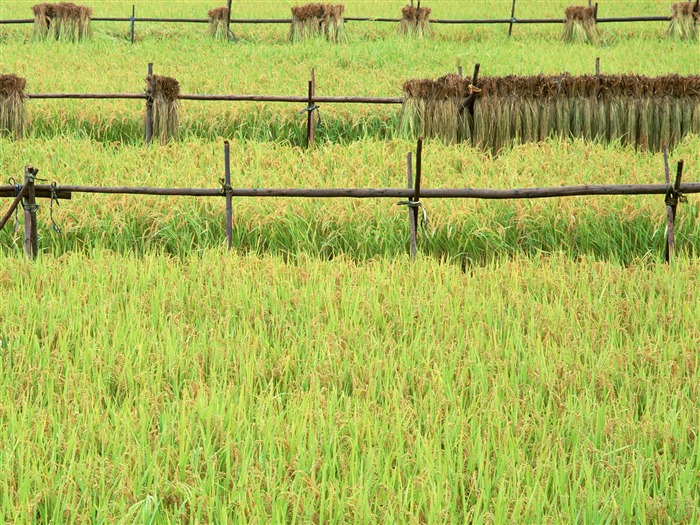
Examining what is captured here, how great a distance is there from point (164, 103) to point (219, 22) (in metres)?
7.09

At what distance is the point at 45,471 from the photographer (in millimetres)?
3285

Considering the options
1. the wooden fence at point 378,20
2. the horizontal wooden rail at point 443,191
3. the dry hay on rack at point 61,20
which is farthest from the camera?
the wooden fence at point 378,20

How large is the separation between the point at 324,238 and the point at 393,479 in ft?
11.2

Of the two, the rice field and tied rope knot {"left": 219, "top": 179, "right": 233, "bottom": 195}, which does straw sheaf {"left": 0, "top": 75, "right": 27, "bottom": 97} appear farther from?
tied rope knot {"left": 219, "top": 179, "right": 233, "bottom": 195}

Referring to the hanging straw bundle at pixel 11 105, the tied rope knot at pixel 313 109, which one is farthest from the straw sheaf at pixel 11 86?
the tied rope knot at pixel 313 109

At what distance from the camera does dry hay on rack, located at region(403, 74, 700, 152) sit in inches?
344

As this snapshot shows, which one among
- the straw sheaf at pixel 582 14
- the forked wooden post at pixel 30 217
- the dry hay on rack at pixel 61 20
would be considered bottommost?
the forked wooden post at pixel 30 217

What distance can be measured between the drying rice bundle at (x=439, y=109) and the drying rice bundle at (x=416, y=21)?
731 cm

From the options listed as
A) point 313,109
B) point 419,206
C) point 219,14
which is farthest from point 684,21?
point 419,206

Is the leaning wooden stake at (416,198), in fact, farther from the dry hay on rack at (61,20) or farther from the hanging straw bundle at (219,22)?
the dry hay on rack at (61,20)

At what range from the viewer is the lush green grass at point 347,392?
124 inches

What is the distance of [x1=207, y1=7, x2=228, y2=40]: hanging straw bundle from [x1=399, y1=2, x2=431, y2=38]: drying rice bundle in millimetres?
2986

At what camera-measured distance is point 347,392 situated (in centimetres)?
401

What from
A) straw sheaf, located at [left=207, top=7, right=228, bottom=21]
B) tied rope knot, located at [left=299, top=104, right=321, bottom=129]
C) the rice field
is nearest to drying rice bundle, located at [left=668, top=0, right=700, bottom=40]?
straw sheaf, located at [left=207, top=7, right=228, bottom=21]
